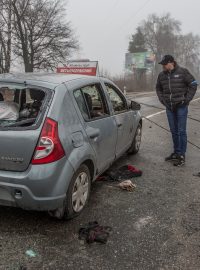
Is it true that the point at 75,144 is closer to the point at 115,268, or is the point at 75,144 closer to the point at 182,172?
the point at 115,268

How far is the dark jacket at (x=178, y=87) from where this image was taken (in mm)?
6793

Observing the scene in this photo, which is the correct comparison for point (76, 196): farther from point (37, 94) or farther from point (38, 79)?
point (38, 79)

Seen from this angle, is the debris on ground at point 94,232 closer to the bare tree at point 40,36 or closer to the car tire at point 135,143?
the car tire at point 135,143

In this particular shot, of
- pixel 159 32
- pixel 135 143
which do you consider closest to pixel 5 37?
pixel 135 143

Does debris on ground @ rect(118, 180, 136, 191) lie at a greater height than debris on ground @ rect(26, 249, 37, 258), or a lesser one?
lesser

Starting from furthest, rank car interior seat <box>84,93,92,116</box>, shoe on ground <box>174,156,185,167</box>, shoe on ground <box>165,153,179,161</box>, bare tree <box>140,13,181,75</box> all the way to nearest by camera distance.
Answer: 1. bare tree <box>140,13,181,75</box>
2. shoe on ground <box>165,153,179,161</box>
3. shoe on ground <box>174,156,185,167</box>
4. car interior seat <box>84,93,92,116</box>

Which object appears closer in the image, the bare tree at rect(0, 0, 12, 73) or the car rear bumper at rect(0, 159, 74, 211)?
the car rear bumper at rect(0, 159, 74, 211)

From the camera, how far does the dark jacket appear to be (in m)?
6.79

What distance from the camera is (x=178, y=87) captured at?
688 cm

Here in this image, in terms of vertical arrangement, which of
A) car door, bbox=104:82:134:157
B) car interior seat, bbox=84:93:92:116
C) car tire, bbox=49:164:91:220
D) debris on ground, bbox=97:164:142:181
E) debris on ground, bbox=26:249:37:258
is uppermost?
car interior seat, bbox=84:93:92:116

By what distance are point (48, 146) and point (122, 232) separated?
1191 millimetres

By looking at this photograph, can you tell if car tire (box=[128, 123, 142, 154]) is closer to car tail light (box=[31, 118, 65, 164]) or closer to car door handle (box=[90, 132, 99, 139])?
car door handle (box=[90, 132, 99, 139])

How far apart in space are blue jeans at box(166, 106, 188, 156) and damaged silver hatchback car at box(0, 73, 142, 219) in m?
2.31

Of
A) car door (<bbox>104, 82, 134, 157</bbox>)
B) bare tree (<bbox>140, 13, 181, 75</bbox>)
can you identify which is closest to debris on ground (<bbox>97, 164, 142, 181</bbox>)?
car door (<bbox>104, 82, 134, 157</bbox>)
